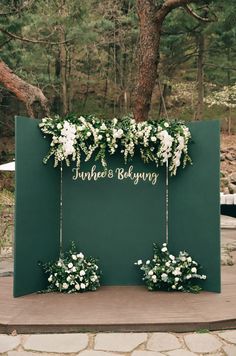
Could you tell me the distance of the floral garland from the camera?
4770mm

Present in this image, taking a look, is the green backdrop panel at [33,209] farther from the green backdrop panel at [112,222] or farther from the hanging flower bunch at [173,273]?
the hanging flower bunch at [173,273]

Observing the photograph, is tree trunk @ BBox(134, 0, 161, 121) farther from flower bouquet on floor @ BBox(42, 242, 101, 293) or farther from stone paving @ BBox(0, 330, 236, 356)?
stone paving @ BBox(0, 330, 236, 356)

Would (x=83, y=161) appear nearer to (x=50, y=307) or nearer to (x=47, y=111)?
(x=50, y=307)

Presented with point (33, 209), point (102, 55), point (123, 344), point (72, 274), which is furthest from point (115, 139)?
point (102, 55)

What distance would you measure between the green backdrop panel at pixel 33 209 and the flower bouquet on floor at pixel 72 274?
116mm

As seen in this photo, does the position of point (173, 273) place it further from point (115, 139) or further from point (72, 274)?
point (115, 139)

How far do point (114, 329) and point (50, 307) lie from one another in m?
0.77

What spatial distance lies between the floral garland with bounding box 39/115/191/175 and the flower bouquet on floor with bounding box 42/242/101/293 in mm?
1070

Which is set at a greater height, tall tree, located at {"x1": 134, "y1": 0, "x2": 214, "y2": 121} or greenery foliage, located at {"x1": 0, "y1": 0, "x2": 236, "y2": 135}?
greenery foliage, located at {"x1": 0, "y1": 0, "x2": 236, "y2": 135}

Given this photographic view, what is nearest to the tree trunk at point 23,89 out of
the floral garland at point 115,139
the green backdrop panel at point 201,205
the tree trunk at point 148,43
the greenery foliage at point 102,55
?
the tree trunk at point 148,43

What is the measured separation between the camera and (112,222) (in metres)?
4.99

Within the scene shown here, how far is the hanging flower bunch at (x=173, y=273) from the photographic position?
470cm

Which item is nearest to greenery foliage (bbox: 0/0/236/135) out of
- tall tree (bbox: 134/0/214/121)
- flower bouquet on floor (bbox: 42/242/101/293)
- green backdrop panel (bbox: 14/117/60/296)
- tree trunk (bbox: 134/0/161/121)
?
tall tree (bbox: 134/0/214/121)

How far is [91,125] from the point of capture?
4859mm
